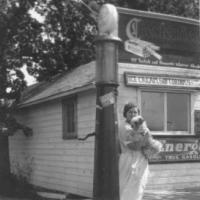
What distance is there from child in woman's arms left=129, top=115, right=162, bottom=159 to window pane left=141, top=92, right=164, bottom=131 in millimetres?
6625

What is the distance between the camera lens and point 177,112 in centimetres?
1127

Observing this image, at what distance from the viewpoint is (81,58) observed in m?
20.2

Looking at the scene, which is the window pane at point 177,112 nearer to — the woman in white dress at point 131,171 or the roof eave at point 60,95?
the roof eave at point 60,95

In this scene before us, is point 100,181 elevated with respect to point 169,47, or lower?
lower

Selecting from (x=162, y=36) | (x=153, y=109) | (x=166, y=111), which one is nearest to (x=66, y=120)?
(x=153, y=109)

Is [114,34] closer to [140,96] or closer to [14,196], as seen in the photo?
[140,96]

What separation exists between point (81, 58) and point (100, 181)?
56.0 ft

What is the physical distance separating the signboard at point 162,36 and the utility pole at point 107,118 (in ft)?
23.8

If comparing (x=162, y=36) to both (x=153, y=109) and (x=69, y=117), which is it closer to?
(x=153, y=109)

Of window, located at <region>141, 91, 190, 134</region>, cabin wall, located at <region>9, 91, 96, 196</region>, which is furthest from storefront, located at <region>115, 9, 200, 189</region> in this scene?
cabin wall, located at <region>9, 91, 96, 196</region>

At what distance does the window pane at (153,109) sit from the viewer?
10898 millimetres

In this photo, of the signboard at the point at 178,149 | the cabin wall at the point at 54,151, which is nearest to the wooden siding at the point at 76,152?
the cabin wall at the point at 54,151

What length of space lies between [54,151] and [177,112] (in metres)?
4.03

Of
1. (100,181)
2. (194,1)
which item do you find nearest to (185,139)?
(100,181)
